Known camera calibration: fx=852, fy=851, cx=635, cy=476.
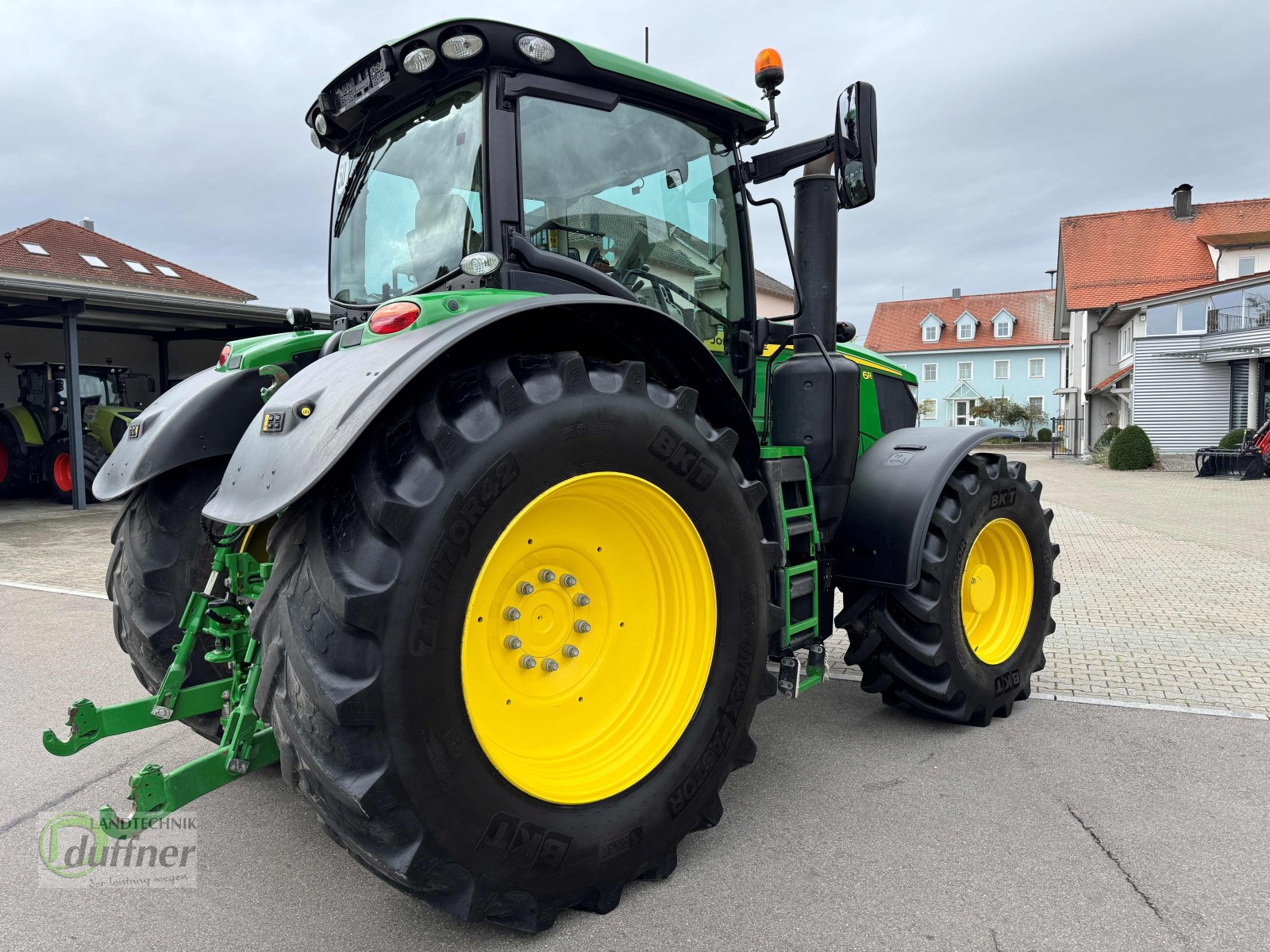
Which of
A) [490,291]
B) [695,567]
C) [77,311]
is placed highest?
[77,311]

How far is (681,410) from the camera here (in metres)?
2.48

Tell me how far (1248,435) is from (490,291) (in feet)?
79.4

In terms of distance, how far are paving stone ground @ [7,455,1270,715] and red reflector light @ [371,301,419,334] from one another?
128 inches

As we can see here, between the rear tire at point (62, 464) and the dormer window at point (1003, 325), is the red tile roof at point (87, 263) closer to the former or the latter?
the rear tire at point (62, 464)

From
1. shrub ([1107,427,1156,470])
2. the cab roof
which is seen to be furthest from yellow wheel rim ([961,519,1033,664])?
shrub ([1107,427,1156,470])

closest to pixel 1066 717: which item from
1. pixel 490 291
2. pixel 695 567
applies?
pixel 695 567

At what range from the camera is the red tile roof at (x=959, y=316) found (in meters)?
49.6

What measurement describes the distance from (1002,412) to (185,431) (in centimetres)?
4889

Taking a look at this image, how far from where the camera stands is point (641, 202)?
9.92 feet

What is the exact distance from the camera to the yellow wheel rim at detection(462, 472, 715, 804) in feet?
7.41

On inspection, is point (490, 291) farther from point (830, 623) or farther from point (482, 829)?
point (830, 623)

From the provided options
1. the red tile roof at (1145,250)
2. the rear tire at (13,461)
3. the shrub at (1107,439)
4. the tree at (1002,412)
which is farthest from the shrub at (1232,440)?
the rear tire at (13,461)

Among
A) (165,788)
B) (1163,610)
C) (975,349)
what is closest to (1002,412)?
(975,349)

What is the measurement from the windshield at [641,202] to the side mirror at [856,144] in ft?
1.49
